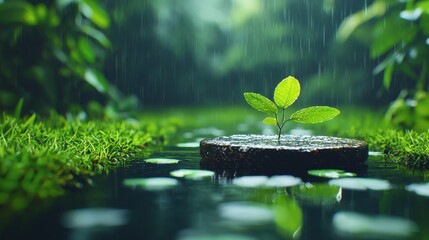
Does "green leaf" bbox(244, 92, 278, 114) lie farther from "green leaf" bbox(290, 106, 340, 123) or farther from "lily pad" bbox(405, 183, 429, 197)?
"lily pad" bbox(405, 183, 429, 197)

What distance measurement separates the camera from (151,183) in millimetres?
1499

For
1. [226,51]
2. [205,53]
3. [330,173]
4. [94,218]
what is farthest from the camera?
[226,51]

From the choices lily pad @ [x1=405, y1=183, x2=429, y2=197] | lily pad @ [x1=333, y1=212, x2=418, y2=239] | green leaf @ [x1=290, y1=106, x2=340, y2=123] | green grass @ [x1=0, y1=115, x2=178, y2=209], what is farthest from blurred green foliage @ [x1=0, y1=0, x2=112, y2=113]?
lily pad @ [x1=333, y1=212, x2=418, y2=239]

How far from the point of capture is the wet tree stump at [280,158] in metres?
1.71

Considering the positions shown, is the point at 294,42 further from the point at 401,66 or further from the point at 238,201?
the point at 238,201

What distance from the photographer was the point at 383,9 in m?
4.46

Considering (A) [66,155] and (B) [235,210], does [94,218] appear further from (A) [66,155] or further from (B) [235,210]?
(A) [66,155]

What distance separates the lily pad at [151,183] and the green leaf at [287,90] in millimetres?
547

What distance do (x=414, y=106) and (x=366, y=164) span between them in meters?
1.26

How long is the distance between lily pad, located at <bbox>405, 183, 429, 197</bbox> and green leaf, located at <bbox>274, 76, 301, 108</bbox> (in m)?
0.54

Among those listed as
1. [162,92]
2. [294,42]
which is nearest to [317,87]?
[294,42]

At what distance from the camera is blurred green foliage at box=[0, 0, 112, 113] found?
366cm

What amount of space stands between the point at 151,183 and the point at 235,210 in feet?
1.32

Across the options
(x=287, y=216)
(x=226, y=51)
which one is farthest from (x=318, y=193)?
(x=226, y=51)
